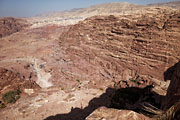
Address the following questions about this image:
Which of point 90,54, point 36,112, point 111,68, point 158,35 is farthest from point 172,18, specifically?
point 36,112

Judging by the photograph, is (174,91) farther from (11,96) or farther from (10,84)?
(10,84)

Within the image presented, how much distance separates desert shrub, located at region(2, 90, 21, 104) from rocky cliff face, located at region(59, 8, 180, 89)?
912 centimetres

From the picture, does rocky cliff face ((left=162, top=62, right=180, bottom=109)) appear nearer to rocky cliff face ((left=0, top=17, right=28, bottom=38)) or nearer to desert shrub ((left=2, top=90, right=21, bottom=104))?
desert shrub ((left=2, top=90, right=21, bottom=104))

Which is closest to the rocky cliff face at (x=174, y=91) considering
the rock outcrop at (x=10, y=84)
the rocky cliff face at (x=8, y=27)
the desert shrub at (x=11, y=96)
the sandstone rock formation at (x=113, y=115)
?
the sandstone rock formation at (x=113, y=115)

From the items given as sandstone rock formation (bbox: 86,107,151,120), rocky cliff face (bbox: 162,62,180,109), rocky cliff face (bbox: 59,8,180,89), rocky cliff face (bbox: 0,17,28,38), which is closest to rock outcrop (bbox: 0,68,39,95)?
rocky cliff face (bbox: 59,8,180,89)

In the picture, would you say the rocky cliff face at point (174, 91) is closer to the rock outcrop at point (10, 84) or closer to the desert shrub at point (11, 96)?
the desert shrub at point (11, 96)

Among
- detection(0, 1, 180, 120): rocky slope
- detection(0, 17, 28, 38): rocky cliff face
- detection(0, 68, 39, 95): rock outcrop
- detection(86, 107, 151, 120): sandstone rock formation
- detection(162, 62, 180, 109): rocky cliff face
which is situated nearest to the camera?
detection(162, 62, 180, 109): rocky cliff face

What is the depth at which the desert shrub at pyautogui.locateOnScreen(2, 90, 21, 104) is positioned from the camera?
15135mm

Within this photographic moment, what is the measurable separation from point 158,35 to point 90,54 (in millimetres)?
11358

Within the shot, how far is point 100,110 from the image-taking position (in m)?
4.57

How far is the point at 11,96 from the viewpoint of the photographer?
617 inches

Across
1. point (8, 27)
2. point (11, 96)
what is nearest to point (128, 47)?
point (11, 96)

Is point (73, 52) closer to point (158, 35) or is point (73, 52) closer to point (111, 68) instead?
point (111, 68)

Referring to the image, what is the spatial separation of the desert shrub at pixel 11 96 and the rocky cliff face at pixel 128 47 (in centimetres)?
912
